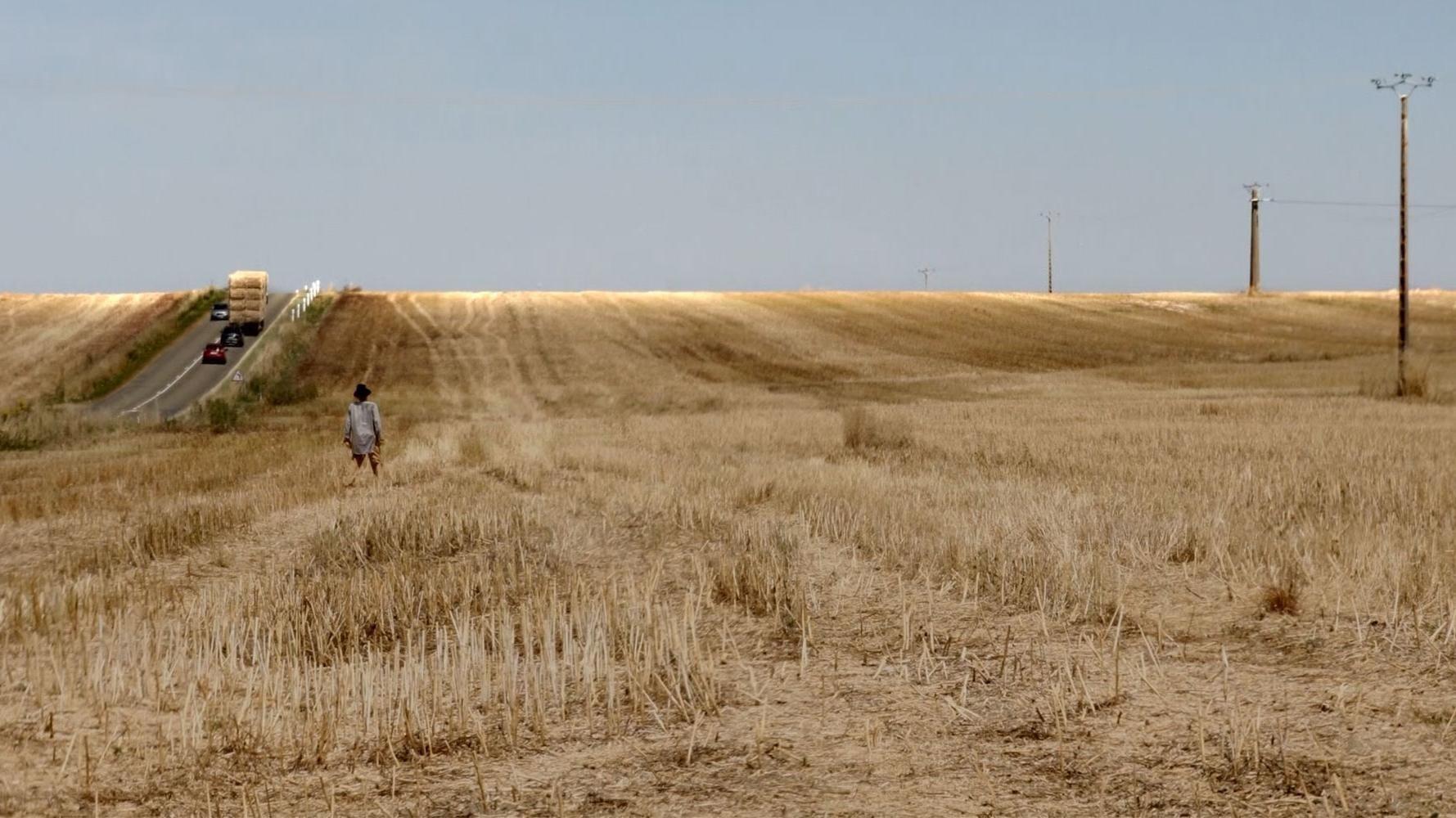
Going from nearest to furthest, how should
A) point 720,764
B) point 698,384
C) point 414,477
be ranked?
1. point 720,764
2. point 414,477
3. point 698,384

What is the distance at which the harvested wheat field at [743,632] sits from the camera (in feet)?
20.3

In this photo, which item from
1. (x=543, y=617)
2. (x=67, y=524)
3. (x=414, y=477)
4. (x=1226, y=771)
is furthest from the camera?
(x=414, y=477)

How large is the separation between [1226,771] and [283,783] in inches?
156

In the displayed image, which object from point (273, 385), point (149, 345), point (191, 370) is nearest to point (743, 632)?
point (273, 385)

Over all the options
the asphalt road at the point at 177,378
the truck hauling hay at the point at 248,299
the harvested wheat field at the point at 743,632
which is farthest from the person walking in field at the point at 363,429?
the truck hauling hay at the point at 248,299

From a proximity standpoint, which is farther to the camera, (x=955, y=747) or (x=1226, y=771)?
(x=955, y=747)

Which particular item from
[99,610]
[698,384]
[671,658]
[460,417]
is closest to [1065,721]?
[671,658]

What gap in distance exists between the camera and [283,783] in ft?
20.5

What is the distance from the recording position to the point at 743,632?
9.02 metres

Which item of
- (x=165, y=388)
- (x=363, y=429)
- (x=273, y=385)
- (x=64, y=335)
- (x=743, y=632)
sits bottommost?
(x=165, y=388)

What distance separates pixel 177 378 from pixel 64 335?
16550 mm

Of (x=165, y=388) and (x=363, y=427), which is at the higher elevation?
(x=363, y=427)

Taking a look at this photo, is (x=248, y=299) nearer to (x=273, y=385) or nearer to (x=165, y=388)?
(x=165, y=388)

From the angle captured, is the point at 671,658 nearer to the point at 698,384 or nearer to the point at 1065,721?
the point at 1065,721
